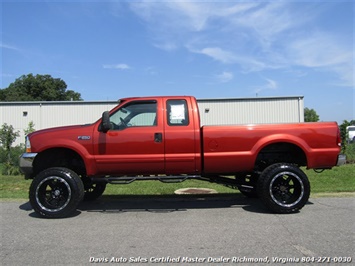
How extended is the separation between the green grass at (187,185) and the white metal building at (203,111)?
19299 millimetres

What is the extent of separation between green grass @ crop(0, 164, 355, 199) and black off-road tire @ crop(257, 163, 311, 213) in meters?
2.15

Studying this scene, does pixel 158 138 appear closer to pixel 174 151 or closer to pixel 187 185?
pixel 174 151

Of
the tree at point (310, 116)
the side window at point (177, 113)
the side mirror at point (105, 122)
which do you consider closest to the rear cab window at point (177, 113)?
the side window at point (177, 113)

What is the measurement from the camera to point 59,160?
6922mm

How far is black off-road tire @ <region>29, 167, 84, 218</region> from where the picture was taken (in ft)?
20.5

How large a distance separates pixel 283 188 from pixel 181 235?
2.47m

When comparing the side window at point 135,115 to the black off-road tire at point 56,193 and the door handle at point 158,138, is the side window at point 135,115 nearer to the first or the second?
the door handle at point 158,138

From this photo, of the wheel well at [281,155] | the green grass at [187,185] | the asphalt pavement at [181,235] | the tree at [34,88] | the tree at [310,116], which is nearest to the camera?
the asphalt pavement at [181,235]

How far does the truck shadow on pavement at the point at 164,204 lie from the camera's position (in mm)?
6809

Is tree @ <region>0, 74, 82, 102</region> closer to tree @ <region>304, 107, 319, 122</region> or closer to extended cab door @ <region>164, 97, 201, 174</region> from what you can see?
tree @ <region>304, 107, 319, 122</region>

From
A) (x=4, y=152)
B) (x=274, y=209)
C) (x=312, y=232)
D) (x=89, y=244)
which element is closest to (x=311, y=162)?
(x=274, y=209)

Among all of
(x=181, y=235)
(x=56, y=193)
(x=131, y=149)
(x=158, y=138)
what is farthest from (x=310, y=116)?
(x=181, y=235)

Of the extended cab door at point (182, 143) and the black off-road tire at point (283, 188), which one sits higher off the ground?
the extended cab door at point (182, 143)

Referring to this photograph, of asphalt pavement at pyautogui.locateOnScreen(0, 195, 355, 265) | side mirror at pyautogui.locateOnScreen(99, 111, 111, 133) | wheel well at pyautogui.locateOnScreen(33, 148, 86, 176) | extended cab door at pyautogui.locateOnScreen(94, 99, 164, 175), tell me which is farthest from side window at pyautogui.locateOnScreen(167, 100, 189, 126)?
wheel well at pyautogui.locateOnScreen(33, 148, 86, 176)
